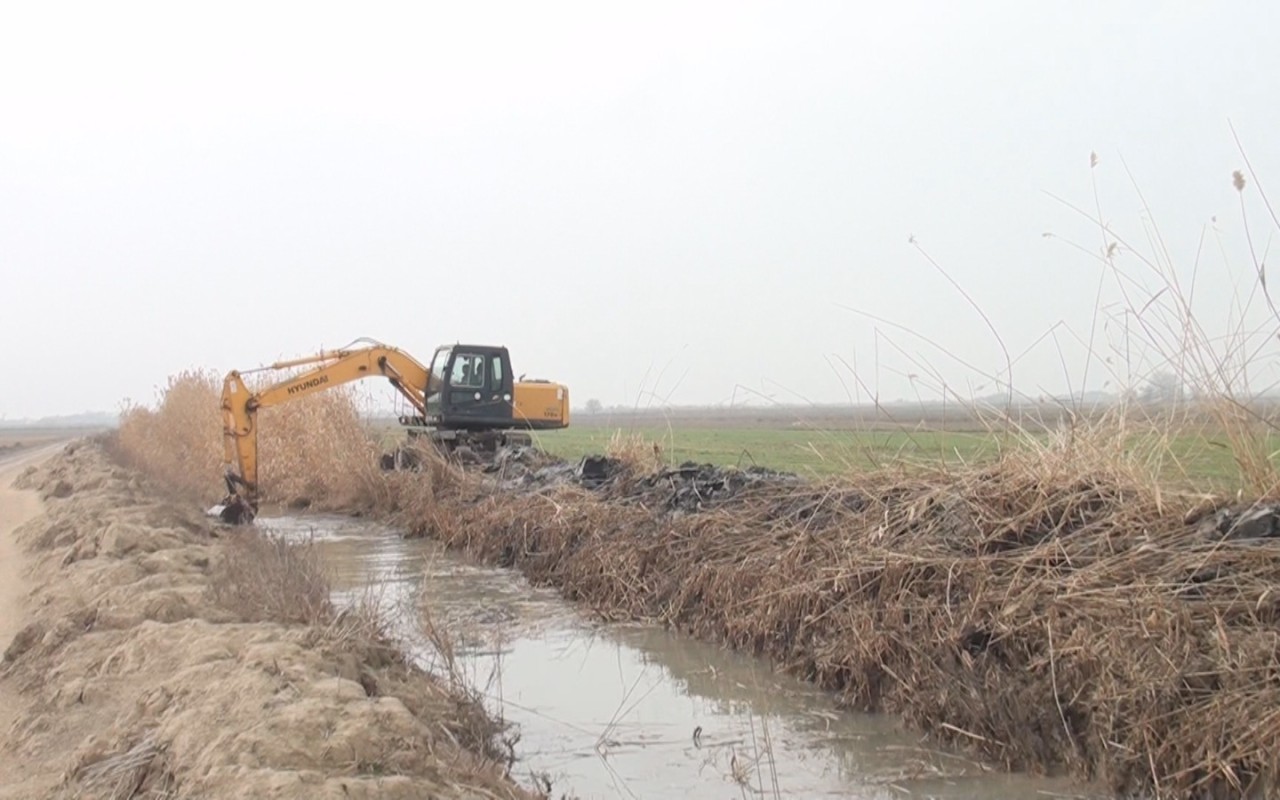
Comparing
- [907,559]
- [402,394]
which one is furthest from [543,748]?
[402,394]

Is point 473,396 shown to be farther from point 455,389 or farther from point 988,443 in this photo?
point 988,443

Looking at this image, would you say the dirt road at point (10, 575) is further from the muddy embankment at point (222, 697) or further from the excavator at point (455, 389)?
the excavator at point (455, 389)

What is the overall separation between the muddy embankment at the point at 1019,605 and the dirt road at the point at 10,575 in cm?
539

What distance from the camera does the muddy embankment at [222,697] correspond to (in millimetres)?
4953

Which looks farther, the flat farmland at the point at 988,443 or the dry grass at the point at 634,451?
the dry grass at the point at 634,451

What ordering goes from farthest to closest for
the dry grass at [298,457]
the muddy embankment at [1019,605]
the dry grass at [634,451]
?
the dry grass at [298,457] → the dry grass at [634,451] → the muddy embankment at [1019,605]

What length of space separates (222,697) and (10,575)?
30.4 feet

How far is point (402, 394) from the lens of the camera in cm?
2234

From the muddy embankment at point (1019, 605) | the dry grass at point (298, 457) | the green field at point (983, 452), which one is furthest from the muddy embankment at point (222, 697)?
the dry grass at point (298, 457)

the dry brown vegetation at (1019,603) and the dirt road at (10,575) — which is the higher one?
the dry brown vegetation at (1019,603)

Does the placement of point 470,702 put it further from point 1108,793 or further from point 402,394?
point 402,394

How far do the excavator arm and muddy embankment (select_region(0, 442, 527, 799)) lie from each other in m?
6.68

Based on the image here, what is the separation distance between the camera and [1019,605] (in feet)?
23.5

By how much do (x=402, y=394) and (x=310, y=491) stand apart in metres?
3.37
